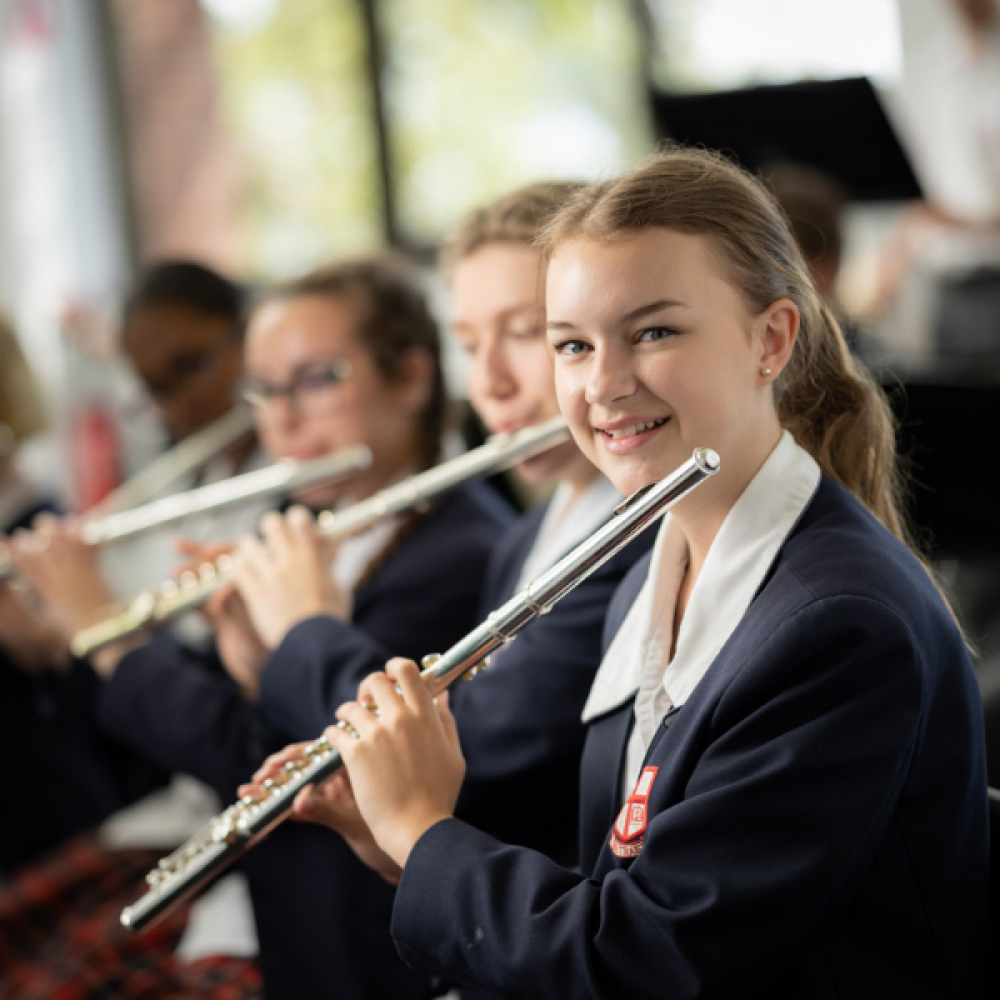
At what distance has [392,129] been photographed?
4.84 meters

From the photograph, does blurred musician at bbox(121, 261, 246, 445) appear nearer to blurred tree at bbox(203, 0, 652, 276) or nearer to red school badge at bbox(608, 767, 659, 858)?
red school badge at bbox(608, 767, 659, 858)

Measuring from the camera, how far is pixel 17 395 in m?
2.40

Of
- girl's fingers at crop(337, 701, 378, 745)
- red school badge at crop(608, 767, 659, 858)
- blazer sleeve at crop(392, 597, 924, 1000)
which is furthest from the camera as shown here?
girl's fingers at crop(337, 701, 378, 745)

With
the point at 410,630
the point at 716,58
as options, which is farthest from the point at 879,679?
the point at 716,58

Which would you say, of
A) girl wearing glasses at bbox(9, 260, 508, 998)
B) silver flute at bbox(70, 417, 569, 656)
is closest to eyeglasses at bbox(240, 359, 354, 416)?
girl wearing glasses at bbox(9, 260, 508, 998)

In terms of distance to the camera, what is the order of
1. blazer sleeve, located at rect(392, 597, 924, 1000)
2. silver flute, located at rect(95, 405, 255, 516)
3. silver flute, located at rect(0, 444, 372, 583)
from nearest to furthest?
blazer sleeve, located at rect(392, 597, 924, 1000)
silver flute, located at rect(0, 444, 372, 583)
silver flute, located at rect(95, 405, 255, 516)

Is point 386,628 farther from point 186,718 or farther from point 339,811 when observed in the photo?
point 339,811

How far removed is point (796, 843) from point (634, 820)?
0.14m

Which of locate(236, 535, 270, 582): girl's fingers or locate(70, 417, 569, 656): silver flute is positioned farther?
locate(236, 535, 270, 582): girl's fingers

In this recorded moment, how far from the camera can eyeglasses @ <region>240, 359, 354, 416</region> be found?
5.59 ft

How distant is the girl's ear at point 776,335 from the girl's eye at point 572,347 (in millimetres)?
130

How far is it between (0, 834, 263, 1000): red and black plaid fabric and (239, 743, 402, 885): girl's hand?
1.45ft

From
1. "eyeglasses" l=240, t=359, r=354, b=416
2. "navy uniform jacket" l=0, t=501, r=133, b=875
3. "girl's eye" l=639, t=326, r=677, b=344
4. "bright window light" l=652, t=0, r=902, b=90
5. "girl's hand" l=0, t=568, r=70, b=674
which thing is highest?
"bright window light" l=652, t=0, r=902, b=90

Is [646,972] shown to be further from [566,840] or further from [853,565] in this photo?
[566,840]
